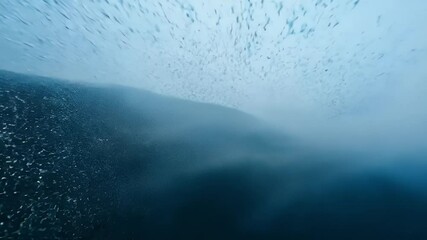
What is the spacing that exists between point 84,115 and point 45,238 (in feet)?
11.3

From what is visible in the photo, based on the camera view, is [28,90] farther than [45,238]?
Yes

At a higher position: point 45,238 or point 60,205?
point 60,205

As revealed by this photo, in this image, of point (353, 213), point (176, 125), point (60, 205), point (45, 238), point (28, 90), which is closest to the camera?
point (45, 238)

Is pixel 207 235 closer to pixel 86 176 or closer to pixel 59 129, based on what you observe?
pixel 86 176

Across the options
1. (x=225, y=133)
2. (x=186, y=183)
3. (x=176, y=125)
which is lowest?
(x=186, y=183)

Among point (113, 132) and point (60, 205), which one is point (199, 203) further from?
point (60, 205)

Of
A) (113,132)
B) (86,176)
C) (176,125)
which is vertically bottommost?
(86,176)

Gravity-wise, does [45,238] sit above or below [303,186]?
below

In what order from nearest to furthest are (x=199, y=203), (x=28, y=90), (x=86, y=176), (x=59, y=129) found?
(x=86, y=176) → (x=59, y=129) → (x=28, y=90) → (x=199, y=203)

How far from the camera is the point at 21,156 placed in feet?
12.7

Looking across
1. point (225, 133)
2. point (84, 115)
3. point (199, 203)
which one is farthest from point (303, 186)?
point (84, 115)

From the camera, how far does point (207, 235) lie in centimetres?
655

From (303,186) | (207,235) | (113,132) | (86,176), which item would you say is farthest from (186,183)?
(303,186)

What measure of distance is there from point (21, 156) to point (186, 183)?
463 cm
